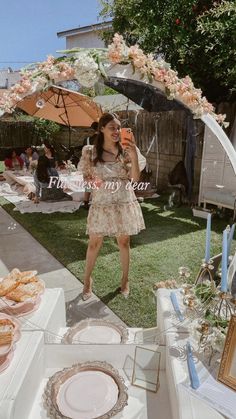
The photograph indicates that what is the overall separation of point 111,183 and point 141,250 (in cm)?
173

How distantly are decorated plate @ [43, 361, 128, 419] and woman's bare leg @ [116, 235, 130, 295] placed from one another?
1.72 meters

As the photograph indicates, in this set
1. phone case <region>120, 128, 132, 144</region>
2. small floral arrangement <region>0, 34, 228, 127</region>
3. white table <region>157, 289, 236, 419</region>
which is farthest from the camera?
phone case <region>120, 128, 132, 144</region>

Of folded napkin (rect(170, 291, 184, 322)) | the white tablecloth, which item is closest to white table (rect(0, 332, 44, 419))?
folded napkin (rect(170, 291, 184, 322))

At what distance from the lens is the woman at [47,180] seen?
6430mm

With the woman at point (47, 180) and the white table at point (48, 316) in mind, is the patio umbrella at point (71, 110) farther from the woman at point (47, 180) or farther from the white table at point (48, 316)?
the white table at point (48, 316)

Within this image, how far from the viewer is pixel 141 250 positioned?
432 centimetres

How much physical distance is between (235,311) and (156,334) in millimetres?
486

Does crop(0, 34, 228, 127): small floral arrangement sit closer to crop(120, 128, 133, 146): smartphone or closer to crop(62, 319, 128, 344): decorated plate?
crop(120, 128, 133, 146): smartphone

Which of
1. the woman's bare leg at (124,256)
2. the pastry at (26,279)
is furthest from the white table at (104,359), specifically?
the woman's bare leg at (124,256)

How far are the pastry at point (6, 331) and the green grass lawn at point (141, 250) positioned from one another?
1.59m

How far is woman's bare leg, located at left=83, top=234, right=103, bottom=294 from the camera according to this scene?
3.13 meters

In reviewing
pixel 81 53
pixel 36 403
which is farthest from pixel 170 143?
pixel 36 403

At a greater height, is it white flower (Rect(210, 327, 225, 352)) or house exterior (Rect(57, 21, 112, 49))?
house exterior (Rect(57, 21, 112, 49))

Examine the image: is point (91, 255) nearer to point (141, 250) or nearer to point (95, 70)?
point (141, 250)
